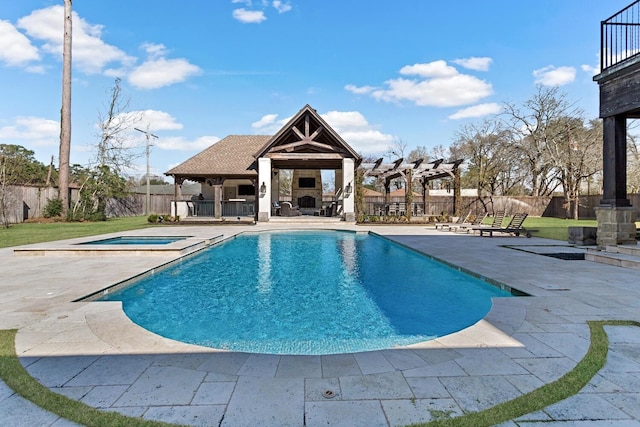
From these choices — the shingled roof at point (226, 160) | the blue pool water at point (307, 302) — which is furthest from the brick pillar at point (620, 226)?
the shingled roof at point (226, 160)

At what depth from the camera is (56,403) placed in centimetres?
230

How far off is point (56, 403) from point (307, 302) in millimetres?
3872

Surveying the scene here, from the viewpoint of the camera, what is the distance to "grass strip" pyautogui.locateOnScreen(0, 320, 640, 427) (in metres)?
2.09

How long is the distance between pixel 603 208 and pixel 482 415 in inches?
365

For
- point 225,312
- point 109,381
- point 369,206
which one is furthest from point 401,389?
point 369,206

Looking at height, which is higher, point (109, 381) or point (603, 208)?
point (603, 208)

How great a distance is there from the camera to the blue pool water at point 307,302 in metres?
4.38

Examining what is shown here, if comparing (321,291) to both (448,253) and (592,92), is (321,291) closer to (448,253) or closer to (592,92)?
(448,253)

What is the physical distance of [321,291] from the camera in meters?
6.53

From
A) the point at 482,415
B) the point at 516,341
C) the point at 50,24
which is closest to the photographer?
the point at 482,415

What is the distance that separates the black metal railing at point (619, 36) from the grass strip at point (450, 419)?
900 cm

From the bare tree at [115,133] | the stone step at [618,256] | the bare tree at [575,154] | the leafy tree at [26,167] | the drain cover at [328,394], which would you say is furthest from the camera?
the leafy tree at [26,167]

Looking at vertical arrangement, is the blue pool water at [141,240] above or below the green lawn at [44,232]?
below

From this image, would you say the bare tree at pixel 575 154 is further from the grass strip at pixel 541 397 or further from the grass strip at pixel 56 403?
the grass strip at pixel 56 403
